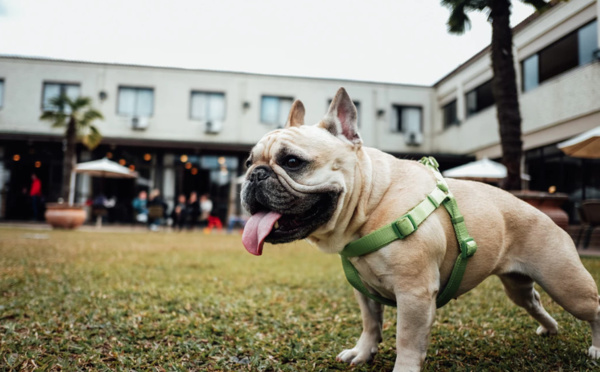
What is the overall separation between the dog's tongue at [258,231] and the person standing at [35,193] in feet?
72.2

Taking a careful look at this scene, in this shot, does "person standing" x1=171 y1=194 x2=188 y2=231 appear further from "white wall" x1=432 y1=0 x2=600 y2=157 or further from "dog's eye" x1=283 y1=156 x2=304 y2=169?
"dog's eye" x1=283 y1=156 x2=304 y2=169

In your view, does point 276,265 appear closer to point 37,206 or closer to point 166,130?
point 166,130

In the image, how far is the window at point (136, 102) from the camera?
22781mm

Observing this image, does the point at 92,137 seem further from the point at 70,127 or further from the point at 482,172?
the point at 482,172

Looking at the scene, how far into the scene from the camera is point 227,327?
307cm

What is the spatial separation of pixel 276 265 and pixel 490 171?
9791mm

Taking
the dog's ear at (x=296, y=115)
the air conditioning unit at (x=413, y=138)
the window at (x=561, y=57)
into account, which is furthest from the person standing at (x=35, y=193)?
the window at (x=561, y=57)

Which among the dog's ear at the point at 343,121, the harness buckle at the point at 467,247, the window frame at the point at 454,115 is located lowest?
the harness buckle at the point at 467,247

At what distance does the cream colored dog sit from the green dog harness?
0.12 ft

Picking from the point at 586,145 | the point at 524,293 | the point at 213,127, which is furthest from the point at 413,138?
the point at 524,293

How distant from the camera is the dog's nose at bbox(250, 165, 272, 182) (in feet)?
6.67

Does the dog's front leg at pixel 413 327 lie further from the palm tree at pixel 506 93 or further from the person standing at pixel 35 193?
the person standing at pixel 35 193

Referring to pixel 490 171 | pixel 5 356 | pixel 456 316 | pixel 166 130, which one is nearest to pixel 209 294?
pixel 5 356

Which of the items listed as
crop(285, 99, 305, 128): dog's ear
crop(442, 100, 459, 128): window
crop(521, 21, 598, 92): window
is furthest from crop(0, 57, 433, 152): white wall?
crop(285, 99, 305, 128): dog's ear
